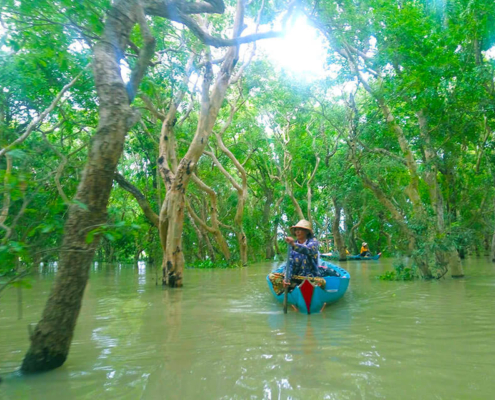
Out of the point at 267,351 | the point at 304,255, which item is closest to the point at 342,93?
the point at 304,255

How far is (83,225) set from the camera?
11.9 ft

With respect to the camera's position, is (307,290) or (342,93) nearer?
(307,290)

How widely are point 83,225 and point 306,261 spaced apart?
5.04 meters

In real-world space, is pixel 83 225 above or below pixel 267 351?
above

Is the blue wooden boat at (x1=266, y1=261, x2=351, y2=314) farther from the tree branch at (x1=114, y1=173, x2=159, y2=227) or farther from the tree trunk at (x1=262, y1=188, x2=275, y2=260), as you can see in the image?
the tree trunk at (x1=262, y1=188, x2=275, y2=260)

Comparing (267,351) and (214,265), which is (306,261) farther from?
(214,265)

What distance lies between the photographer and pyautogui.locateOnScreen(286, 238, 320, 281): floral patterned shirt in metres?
7.70

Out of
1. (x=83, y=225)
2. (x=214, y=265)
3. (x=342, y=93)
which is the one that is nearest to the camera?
(x=83, y=225)

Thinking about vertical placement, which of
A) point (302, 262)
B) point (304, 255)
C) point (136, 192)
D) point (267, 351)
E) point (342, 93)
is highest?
point (342, 93)

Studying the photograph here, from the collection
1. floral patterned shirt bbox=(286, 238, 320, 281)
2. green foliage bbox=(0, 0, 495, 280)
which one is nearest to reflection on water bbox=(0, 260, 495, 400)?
floral patterned shirt bbox=(286, 238, 320, 281)

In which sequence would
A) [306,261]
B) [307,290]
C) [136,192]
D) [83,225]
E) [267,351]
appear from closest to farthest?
[83,225]
[267,351]
[307,290]
[306,261]
[136,192]

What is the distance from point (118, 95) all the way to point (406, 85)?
8539 mm

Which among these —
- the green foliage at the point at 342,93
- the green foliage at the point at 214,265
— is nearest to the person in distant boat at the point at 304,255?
the green foliage at the point at 342,93

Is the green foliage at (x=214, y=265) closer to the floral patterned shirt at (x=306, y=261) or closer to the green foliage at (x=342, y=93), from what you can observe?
the green foliage at (x=342, y=93)
